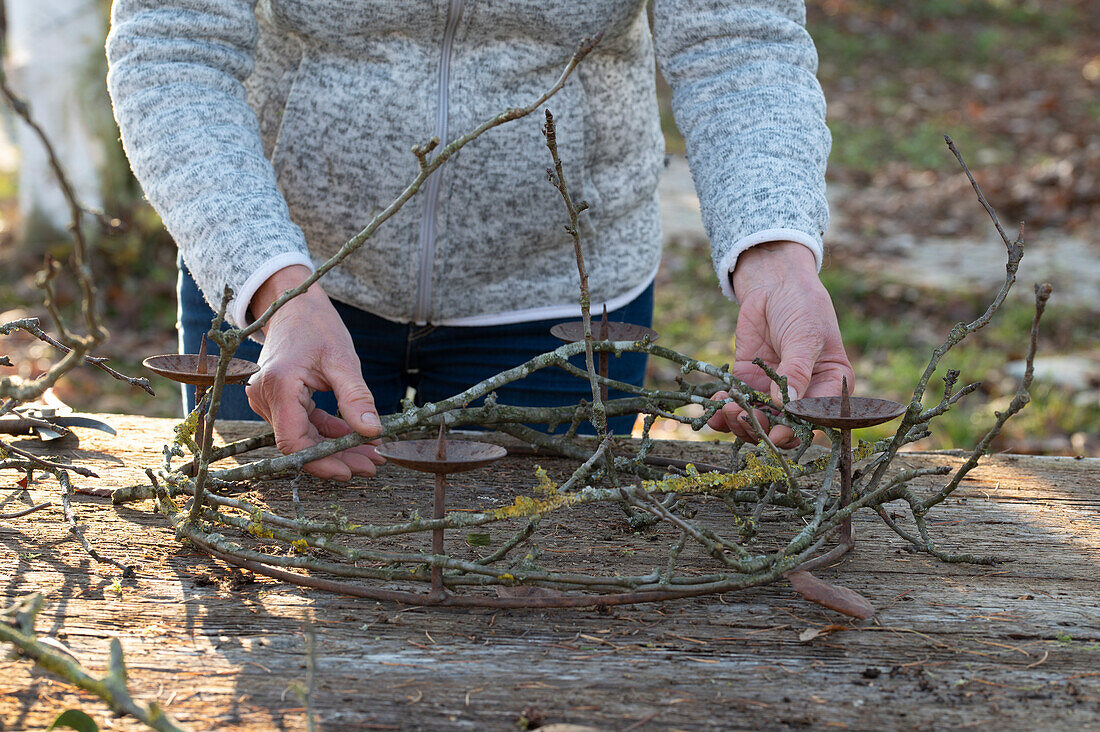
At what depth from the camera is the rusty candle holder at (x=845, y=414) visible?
1.17 m

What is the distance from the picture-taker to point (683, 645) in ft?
3.61

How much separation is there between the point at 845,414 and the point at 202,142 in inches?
41.1

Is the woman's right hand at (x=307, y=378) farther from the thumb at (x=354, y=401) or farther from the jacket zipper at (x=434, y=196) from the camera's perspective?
the jacket zipper at (x=434, y=196)

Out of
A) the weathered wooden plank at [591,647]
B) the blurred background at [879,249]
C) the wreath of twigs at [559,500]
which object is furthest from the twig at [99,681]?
the blurred background at [879,249]

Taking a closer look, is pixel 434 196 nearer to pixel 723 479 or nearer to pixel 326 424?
pixel 326 424

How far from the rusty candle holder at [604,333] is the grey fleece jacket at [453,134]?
0.23 metres

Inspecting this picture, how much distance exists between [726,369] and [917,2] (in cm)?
1389

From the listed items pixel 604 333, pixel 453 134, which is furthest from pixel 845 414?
pixel 453 134

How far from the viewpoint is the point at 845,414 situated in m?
1.16

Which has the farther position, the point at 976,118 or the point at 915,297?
the point at 976,118

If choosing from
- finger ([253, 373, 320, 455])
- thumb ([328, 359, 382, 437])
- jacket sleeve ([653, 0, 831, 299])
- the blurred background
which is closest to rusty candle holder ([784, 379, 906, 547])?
jacket sleeve ([653, 0, 831, 299])

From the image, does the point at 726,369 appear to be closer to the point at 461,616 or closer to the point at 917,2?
the point at 461,616

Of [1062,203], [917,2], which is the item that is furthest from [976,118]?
[917,2]

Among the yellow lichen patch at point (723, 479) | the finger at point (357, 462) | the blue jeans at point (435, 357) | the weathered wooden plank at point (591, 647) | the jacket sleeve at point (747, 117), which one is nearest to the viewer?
the weathered wooden plank at point (591, 647)
